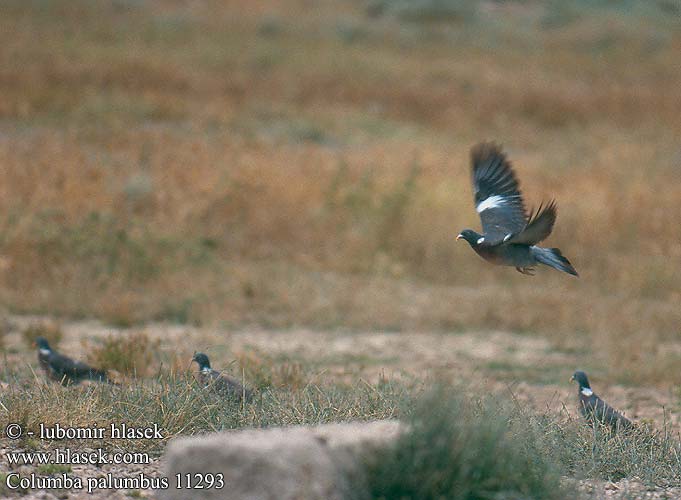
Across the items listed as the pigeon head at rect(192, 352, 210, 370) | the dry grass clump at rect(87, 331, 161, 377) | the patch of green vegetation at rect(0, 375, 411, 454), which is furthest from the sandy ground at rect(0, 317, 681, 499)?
the patch of green vegetation at rect(0, 375, 411, 454)

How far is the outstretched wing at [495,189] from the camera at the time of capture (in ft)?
25.7

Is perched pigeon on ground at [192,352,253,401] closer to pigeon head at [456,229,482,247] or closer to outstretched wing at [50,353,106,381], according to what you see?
outstretched wing at [50,353,106,381]

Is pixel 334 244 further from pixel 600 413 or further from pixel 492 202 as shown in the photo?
pixel 600 413

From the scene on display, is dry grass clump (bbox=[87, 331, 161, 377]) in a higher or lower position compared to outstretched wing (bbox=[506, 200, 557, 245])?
lower

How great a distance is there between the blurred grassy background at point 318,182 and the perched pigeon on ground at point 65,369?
344 centimetres

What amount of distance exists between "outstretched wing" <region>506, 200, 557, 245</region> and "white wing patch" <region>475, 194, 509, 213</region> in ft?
4.44

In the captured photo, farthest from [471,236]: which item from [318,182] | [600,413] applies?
[318,182]

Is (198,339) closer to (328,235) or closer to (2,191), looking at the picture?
(328,235)

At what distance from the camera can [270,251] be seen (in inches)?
563

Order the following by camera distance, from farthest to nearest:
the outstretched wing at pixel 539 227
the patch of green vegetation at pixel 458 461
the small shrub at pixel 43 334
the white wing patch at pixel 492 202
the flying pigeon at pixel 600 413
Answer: the small shrub at pixel 43 334 → the white wing patch at pixel 492 202 → the flying pigeon at pixel 600 413 → the outstretched wing at pixel 539 227 → the patch of green vegetation at pixel 458 461

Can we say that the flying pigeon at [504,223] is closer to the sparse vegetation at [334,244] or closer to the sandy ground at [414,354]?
the sparse vegetation at [334,244]

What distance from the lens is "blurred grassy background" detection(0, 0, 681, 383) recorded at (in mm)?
12188

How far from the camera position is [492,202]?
318 inches

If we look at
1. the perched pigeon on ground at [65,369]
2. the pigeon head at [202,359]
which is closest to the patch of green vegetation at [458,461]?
the pigeon head at [202,359]
